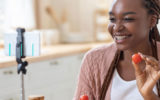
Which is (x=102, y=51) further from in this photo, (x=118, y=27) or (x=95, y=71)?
(x=118, y=27)

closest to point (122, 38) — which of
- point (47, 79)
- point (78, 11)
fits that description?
point (47, 79)

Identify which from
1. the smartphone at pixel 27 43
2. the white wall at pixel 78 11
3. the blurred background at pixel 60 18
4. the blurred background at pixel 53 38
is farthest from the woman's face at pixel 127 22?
the white wall at pixel 78 11

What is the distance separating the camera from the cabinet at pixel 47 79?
96.2 inches

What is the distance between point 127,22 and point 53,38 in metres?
2.56

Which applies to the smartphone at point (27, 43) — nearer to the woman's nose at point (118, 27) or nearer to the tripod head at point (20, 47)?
the tripod head at point (20, 47)

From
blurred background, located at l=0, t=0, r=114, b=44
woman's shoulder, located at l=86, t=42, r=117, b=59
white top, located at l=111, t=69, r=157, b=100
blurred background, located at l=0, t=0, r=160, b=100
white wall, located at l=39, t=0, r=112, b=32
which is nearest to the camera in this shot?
white top, located at l=111, t=69, r=157, b=100

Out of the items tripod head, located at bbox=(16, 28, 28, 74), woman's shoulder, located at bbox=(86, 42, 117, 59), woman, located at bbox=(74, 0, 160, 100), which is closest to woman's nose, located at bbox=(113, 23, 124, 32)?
woman, located at bbox=(74, 0, 160, 100)

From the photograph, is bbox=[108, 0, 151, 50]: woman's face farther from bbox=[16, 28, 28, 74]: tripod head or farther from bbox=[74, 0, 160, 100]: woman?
bbox=[16, 28, 28, 74]: tripod head

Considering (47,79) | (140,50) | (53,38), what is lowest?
(47,79)

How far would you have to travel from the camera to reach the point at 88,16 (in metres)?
4.09

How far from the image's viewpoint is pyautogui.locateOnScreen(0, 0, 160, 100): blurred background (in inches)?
103

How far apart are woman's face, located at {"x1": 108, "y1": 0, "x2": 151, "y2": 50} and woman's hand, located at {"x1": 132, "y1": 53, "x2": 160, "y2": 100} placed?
6.3 inches

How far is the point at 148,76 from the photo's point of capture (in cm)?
111

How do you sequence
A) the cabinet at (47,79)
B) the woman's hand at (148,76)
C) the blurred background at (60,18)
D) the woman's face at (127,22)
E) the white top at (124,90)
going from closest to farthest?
the woman's hand at (148,76) < the woman's face at (127,22) < the white top at (124,90) < the cabinet at (47,79) < the blurred background at (60,18)
